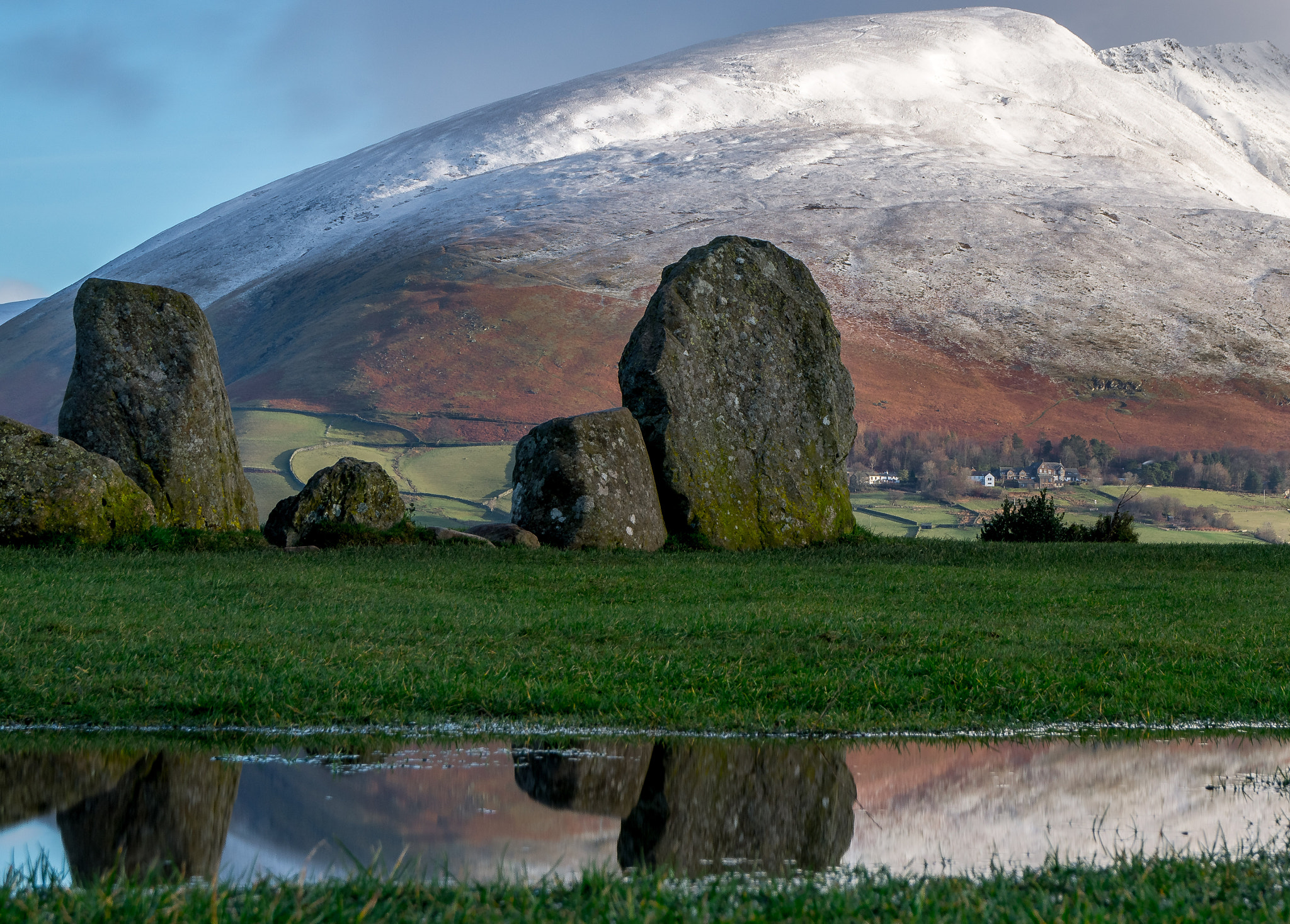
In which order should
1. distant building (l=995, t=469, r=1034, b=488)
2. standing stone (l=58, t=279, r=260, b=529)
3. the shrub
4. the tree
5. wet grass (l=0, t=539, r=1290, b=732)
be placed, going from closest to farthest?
wet grass (l=0, t=539, r=1290, b=732) < standing stone (l=58, t=279, r=260, b=529) < the shrub < distant building (l=995, t=469, r=1034, b=488) < the tree

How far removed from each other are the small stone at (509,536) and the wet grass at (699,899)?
14.6 metres

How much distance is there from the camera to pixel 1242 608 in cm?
1311

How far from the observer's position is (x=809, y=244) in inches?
4252

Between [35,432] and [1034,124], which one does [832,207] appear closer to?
[1034,124]

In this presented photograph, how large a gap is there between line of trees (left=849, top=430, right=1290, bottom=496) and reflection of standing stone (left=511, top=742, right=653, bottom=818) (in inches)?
2882

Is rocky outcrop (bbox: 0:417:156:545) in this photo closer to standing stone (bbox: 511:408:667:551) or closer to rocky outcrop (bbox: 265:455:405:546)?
rocky outcrop (bbox: 265:455:405:546)

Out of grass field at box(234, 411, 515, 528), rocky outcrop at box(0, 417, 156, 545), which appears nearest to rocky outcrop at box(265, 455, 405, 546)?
rocky outcrop at box(0, 417, 156, 545)

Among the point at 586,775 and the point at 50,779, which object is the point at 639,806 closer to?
the point at 586,775

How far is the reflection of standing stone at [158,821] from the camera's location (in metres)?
4.34

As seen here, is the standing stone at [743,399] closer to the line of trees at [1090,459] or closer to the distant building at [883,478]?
the distant building at [883,478]

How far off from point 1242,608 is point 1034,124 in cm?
13836

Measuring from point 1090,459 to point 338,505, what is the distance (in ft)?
259

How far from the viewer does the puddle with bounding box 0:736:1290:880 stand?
4.46 meters

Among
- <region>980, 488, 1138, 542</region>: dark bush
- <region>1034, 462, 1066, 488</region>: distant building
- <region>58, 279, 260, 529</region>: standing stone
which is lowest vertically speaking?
<region>1034, 462, 1066, 488</region>: distant building
